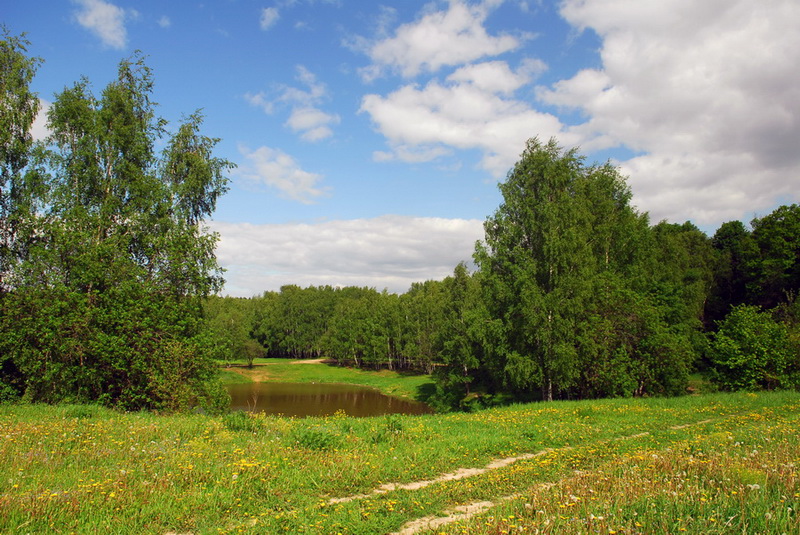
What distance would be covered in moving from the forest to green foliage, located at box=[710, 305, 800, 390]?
87 mm

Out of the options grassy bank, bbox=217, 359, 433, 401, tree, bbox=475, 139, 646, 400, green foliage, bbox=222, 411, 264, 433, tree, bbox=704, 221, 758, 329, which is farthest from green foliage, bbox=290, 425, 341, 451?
tree, bbox=704, 221, 758, 329

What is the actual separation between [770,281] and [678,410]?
38.7m

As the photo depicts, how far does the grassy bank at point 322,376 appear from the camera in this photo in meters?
66.1

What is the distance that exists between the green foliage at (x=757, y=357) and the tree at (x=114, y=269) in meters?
27.8

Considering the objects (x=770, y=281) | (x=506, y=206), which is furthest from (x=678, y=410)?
(x=770, y=281)

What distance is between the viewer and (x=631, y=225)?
3111 cm

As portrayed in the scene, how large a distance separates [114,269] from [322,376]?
60727mm

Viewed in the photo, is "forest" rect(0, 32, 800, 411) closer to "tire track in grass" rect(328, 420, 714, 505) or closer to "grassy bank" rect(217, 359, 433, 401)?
"tire track in grass" rect(328, 420, 714, 505)

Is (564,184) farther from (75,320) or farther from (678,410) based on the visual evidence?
(75,320)

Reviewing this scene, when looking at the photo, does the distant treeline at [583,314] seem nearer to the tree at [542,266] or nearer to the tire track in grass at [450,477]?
the tree at [542,266]

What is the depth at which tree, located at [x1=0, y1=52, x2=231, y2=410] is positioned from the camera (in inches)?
680

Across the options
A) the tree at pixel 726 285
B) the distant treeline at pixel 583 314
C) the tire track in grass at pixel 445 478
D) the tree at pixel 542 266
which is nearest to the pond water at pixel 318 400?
the distant treeline at pixel 583 314

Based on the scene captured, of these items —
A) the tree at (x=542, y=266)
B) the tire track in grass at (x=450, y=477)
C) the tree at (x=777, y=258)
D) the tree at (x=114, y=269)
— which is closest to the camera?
the tire track in grass at (x=450, y=477)

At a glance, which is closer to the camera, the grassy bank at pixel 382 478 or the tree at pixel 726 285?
the grassy bank at pixel 382 478
